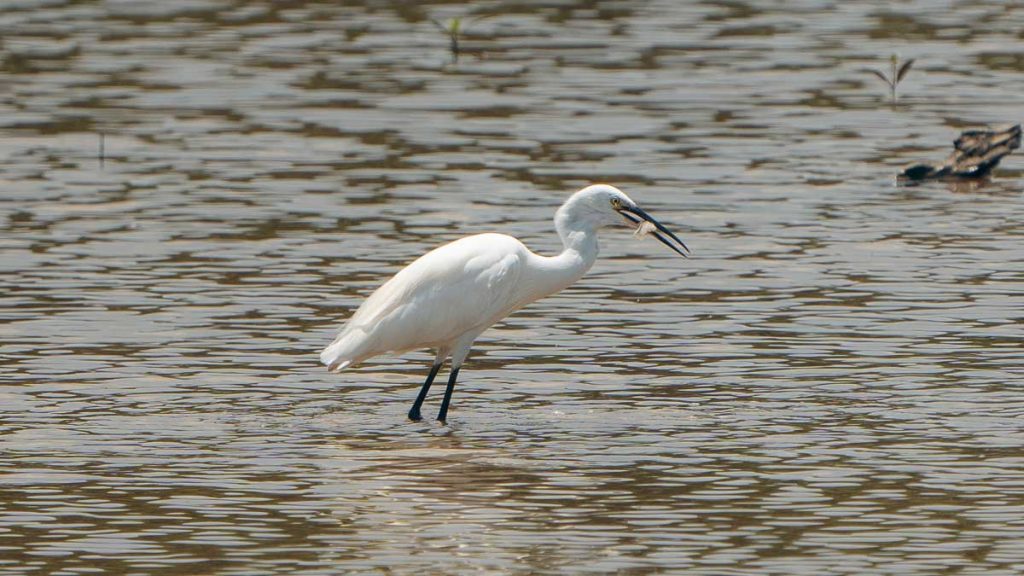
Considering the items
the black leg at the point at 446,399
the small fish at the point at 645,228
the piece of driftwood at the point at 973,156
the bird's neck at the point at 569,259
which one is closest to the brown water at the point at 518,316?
the black leg at the point at 446,399

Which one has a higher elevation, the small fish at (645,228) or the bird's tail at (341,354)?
the small fish at (645,228)

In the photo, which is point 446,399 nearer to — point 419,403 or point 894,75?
point 419,403

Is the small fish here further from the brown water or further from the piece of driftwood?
the piece of driftwood

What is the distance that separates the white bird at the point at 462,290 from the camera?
12258mm

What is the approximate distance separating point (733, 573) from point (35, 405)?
484cm

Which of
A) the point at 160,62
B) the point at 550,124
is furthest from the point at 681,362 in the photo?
the point at 160,62

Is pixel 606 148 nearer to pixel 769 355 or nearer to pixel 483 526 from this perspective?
pixel 769 355

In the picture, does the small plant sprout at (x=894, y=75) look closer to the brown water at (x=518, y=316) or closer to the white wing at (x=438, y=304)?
the brown water at (x=518, y=316)

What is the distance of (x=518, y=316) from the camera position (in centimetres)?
1541

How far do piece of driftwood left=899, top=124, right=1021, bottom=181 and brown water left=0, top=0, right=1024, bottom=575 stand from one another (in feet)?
0.79

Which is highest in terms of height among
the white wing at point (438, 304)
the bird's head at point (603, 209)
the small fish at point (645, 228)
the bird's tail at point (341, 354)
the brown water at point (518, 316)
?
the bird's head at point (603, 209)

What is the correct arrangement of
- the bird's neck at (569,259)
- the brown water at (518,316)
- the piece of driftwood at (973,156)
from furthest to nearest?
1. the piece of driftwood at (973,156)
2. the bird's neck at (569,259)
3. the brown water at (518,316)

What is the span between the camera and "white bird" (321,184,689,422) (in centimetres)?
1226

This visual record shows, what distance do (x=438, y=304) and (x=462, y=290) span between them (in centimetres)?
15
